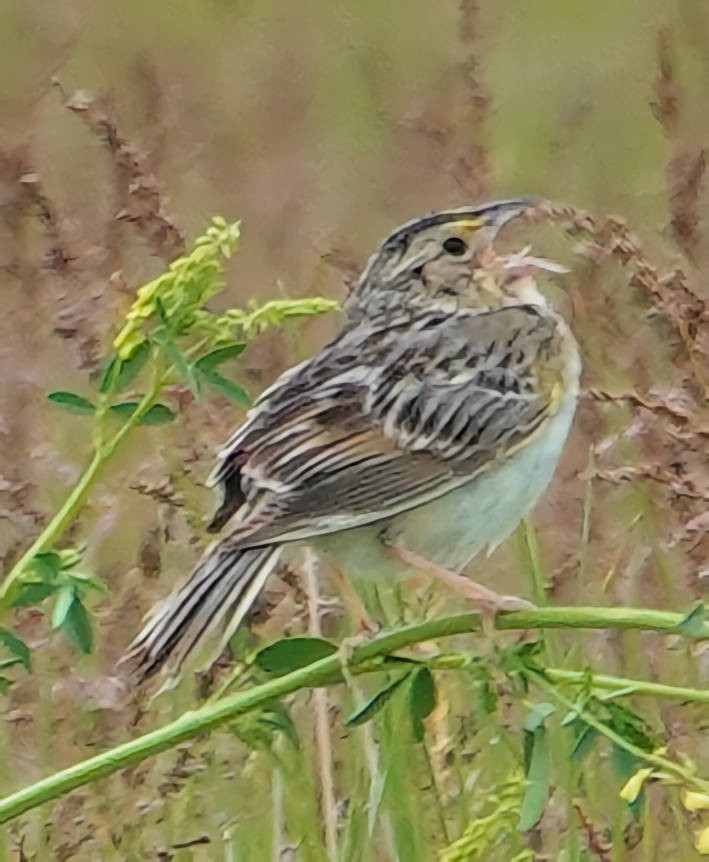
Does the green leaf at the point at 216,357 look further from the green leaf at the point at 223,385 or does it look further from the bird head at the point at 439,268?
the bird head at the point at 439,268

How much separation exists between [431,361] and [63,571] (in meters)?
0.99

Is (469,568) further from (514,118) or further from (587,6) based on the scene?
(587,6)

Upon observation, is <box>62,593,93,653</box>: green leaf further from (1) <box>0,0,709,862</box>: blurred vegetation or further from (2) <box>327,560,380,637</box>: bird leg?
(2) <box>327,560,380,637</box>: bird leg

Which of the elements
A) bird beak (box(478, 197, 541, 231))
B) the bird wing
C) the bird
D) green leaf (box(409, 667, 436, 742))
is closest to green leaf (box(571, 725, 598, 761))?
green leaf (box(409, 667, 436, 742))

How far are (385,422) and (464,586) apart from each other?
363 mm

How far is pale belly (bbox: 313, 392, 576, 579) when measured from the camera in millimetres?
2246

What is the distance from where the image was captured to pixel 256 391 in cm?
300

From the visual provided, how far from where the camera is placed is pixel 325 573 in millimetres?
2566

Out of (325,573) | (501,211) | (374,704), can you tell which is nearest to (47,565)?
(374,704)

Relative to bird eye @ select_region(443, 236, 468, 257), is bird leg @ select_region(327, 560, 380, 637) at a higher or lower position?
lower

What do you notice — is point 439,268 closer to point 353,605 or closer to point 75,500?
point 353,605

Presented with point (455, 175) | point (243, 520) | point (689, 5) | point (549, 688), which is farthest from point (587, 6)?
point (549, 688)

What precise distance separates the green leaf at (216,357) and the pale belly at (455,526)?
66cm

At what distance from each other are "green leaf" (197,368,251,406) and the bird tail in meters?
0.29
